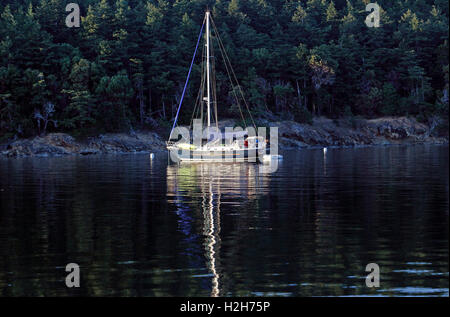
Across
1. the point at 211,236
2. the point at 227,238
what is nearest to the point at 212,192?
the point at 211,236

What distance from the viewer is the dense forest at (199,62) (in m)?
98.8

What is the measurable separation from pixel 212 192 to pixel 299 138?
72512 millimetres

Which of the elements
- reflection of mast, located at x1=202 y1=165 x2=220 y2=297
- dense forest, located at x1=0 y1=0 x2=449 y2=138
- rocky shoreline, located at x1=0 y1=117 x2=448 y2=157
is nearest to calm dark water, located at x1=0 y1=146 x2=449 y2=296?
reflection of mast, located at x1=202 y1=165 x2=220 y2=297

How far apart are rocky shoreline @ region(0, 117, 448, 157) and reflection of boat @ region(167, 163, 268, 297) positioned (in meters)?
37.6

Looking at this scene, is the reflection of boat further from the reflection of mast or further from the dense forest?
the dense forest

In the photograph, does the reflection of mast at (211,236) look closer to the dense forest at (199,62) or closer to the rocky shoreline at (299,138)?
the rocky shoreline at (299,138)

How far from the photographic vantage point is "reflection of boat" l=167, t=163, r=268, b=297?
2120 centimetres

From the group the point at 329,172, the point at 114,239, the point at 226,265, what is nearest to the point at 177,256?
the point at 226,265

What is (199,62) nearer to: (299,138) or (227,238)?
(299,138)

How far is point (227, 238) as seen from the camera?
22984 mm

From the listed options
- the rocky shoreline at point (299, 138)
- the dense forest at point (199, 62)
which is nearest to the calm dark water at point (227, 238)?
the rocky shoreline at point (299, 138)

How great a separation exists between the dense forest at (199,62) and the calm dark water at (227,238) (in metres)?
58.2

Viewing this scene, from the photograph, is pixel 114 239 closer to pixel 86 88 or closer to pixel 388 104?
pixel 86 88

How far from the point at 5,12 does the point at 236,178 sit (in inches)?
2904
